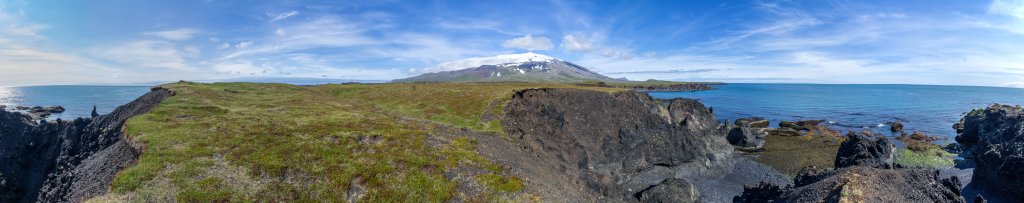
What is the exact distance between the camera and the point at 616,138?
5156cm

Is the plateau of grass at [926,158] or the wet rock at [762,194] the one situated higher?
the wet rock at [762,194]

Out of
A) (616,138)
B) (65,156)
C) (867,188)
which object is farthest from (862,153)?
(65,156)

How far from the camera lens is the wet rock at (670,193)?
125 feet

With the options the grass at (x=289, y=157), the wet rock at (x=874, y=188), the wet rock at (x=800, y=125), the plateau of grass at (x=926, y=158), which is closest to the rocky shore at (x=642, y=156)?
the wet rock at (x=874, y=188)

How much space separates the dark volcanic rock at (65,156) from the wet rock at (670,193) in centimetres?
3942

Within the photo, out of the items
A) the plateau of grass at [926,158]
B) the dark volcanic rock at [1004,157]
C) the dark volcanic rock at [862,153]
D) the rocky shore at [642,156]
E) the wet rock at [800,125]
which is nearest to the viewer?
the rocky shore at [642,156]

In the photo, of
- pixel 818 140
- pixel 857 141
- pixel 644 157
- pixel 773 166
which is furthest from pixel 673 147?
pixel 818 140

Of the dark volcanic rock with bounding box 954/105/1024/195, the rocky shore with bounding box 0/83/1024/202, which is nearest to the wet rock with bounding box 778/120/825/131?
the rocky shore with bounding box 0/83/1024/202

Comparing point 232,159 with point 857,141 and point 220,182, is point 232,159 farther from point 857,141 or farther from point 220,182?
point 857,141

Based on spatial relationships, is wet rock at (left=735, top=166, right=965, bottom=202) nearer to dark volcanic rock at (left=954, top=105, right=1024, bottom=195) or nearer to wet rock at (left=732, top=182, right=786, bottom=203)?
wet rock at (left=732, top=182, right=786, bottom=203)

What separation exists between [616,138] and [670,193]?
13.9m

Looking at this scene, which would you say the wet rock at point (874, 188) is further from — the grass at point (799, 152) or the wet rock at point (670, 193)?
the grass at point (799, 152)

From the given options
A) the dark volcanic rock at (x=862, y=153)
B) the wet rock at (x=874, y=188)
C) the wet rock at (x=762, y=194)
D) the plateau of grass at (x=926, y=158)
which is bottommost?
the plateau of grass at (x=926, y=158)

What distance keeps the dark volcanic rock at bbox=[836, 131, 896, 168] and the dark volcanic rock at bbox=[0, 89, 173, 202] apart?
6457 cm
